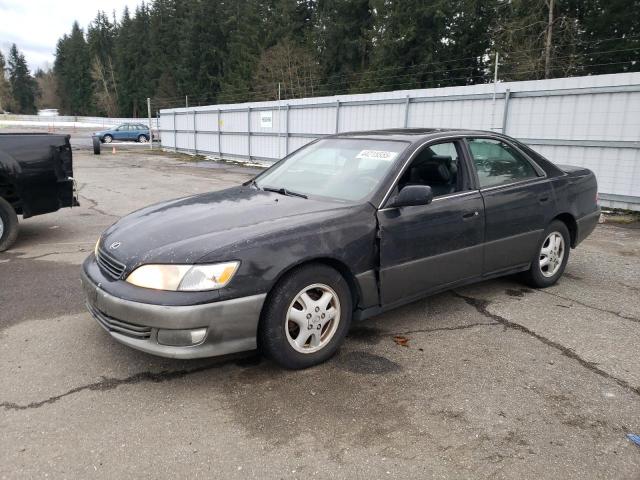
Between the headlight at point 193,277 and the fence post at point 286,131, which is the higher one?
the fence post at point 286,131

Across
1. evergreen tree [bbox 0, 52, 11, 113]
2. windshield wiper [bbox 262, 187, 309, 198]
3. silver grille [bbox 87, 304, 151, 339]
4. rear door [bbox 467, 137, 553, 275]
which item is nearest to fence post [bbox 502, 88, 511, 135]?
rear door [bbox 467, 137, 553, 275]

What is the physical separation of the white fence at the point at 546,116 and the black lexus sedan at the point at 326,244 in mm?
5326

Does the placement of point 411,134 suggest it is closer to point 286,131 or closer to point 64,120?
point 286,131

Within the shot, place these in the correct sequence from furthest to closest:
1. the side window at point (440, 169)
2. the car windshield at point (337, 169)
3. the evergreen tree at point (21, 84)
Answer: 1. the evergreen tree at point (21, 84)
2. the side window at point (440, 169)
3. the car windshield at point (337, 169)

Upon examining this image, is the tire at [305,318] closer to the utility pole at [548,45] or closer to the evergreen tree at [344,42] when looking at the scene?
the utility pole at [548,45]

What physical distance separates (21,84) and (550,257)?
129 m

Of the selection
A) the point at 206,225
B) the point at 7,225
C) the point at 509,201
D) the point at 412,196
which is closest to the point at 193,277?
the point at 206,225

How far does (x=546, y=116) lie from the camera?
33.2 ft

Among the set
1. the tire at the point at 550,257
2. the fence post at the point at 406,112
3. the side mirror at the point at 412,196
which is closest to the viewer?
the side mirror at the point at 412,196

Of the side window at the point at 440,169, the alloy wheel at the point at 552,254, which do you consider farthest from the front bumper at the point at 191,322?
the alloy wheel at the point at 552,254

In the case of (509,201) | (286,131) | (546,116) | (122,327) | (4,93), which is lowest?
(122,327)

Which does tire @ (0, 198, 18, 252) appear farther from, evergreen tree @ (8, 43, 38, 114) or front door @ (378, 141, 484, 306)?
evergreen tree @ (8, 43, 38, 114)

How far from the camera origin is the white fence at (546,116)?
29.8 feet

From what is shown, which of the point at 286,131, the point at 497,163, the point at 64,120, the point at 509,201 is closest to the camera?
the point at 509,201
